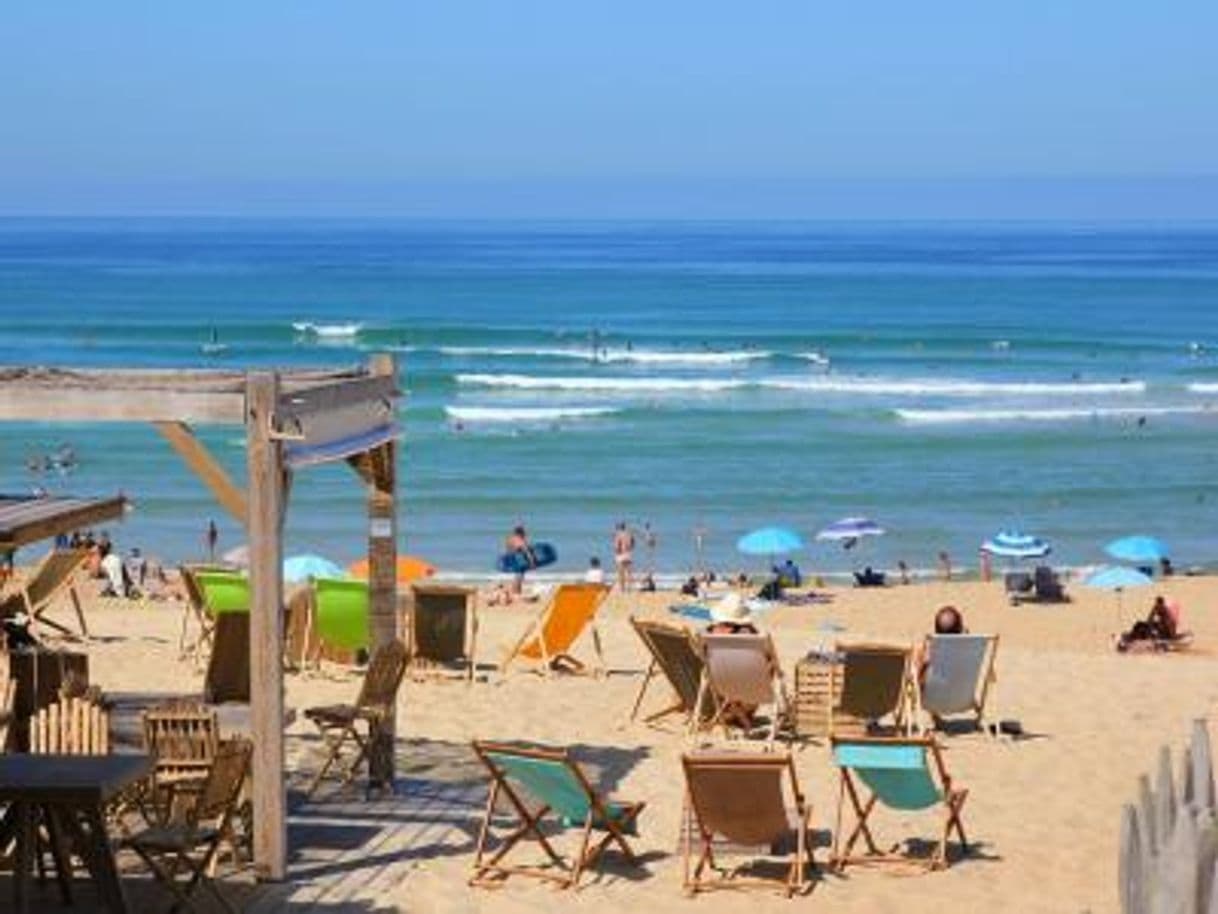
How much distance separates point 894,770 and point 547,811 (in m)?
1.33

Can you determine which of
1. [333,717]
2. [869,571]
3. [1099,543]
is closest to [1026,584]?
[869,571]

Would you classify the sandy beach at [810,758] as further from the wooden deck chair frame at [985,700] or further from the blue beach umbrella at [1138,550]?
the blue beach umbrella at [1138,550]

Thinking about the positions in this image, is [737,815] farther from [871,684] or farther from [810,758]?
[871,684]

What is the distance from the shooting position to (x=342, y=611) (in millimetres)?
13195

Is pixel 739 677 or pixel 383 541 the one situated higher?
pixel 383 541

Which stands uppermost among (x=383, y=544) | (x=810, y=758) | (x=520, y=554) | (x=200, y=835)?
(x=383, y=544)

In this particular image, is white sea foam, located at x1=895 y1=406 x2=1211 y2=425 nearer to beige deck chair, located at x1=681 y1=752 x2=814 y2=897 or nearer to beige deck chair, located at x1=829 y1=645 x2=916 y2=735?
beige deck chair, located at x1=829 y1=645 x2=916 y2=735

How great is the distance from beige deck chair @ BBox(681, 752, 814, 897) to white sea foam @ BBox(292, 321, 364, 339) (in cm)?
5343

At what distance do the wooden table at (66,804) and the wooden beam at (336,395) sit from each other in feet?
4.37

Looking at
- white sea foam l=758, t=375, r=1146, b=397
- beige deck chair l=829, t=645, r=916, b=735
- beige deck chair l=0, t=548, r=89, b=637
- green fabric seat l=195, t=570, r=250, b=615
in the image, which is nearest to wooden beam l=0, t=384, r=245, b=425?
beige deck chair l=829, t=645, r=916, b=735

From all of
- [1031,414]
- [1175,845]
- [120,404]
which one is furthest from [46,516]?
[1031,414]

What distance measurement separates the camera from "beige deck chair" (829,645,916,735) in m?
11.1

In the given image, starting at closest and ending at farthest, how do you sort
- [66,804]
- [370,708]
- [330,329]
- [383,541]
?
[66,804] < [370,708] < [383,541] < [330,329]

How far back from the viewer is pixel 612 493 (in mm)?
31688
